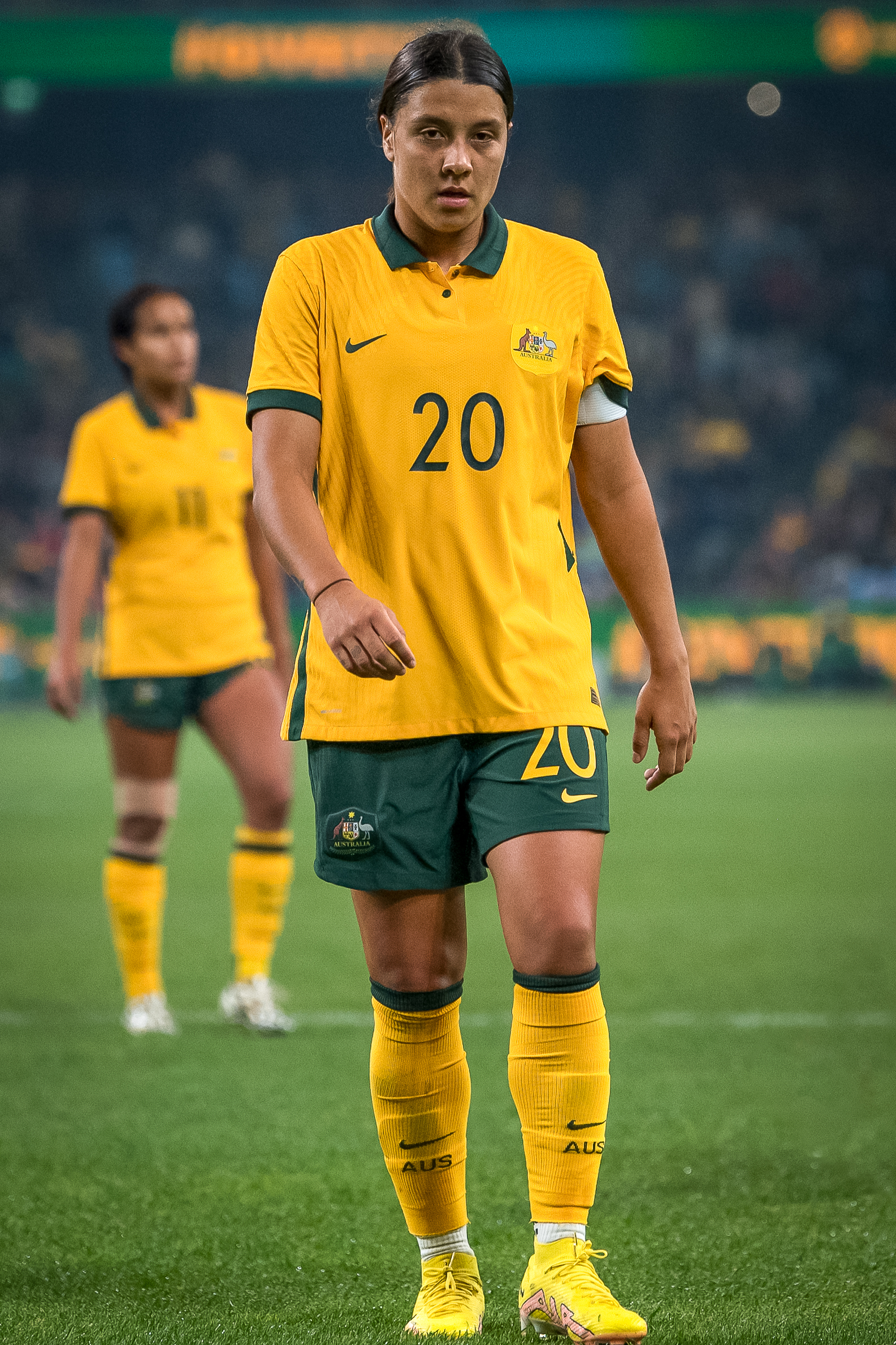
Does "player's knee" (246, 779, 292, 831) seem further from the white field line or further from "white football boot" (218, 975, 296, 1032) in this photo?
the white field line

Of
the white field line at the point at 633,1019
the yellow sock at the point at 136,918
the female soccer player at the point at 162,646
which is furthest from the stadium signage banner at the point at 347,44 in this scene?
the white field line at the point at 633,1019

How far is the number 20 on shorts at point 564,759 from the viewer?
2.43 meters

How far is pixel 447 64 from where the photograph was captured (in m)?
2.43

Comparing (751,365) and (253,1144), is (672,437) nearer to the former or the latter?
(751,365)

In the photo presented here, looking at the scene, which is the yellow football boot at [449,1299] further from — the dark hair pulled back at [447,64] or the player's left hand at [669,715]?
the dark hair pulled back at [447,64]

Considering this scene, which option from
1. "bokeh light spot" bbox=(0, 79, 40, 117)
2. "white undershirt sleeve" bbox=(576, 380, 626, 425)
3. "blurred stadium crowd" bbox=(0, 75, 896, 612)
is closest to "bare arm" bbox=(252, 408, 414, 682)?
"white undershirt sleeve" bbox=(576, 380, 626, 425)

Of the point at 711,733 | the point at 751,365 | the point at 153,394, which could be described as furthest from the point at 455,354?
the point at 751,365

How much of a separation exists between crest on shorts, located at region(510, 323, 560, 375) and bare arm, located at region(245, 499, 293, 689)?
2.91 meters

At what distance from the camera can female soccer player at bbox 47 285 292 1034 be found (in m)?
5.06

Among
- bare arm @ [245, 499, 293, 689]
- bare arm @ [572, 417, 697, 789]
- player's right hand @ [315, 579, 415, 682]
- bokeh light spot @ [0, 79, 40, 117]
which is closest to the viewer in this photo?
player's right hand @ [315, 579, 415, 682]

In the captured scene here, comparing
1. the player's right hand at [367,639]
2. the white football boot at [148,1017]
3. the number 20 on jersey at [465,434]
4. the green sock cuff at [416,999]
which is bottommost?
the white football boot at [148,1017]

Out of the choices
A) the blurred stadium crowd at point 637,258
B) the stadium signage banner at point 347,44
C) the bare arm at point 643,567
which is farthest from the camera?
the blurred stadium crowd at point 637,258

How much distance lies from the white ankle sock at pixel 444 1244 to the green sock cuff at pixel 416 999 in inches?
14.8

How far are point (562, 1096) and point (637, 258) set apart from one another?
24.6m
